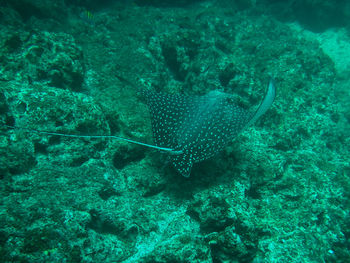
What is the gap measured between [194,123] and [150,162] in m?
1.17

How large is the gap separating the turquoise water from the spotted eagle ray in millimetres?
399

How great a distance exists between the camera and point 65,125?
3498mm

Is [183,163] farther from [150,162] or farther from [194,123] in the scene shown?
[150,162]

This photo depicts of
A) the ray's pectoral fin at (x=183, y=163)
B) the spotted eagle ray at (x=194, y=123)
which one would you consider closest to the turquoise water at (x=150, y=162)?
the spotted eagle ray at (x=194, y=123)

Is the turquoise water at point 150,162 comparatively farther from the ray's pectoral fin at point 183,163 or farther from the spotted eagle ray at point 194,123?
the ray's pectoral fin at point 183,163

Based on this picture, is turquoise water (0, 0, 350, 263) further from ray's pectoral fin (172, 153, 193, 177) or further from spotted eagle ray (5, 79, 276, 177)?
ray's pectoral fin (172, 153, 193, 177)

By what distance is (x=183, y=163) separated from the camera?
3.33 m

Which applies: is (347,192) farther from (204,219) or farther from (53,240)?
(53,240)

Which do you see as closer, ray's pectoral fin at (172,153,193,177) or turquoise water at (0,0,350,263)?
turquoise water at (0,0,350,263)

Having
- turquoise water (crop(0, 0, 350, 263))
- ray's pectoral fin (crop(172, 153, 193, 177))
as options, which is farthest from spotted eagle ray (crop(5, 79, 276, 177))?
turquoise water (crop(0, 0, 350, 263))

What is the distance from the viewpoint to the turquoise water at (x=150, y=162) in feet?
8.97

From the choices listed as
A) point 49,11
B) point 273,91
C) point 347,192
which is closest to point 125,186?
point 273,91

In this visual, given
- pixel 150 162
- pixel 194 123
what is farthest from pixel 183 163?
pixel 150 162

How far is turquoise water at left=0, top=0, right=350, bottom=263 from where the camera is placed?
8.97 feet
